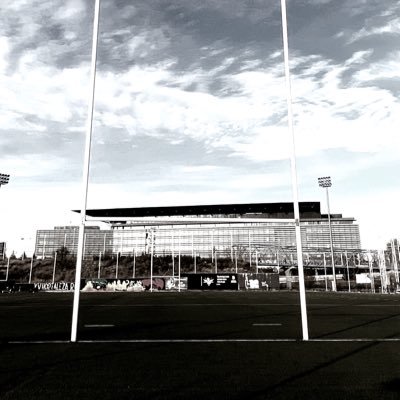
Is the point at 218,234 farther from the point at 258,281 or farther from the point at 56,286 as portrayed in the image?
the point at 56,286

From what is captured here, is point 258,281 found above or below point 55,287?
above

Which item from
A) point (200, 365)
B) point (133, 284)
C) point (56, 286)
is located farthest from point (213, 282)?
point (200, 365)

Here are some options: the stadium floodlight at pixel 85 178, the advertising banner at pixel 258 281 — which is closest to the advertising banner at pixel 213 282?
the advertising banner at pixel 258 281

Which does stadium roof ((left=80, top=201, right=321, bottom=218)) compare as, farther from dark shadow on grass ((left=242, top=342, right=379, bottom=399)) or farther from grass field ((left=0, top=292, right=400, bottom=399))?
dark shadow on grass ((left=242, top=342, right=379, bottom=399))

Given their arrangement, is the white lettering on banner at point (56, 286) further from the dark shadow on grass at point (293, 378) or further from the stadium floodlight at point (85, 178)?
the dark shadow on grass at point (293, 378)

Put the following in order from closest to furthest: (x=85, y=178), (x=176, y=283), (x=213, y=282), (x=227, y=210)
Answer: (x=85, y=178) < (x=213, y=282) < (x=176, y=283) < (x=227, y=210)

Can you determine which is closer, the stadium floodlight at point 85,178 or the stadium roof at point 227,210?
the stadium floodlight at point 85,178

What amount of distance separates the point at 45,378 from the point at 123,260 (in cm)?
5554

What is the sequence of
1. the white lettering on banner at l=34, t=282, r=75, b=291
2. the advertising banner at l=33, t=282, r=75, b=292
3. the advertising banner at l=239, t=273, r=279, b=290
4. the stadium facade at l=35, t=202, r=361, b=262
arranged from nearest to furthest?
the advertising banner at l=239, t=273, r=279, b=290
the advertising banner at l=33, t=282, r=75, b=292
the white lettering on banner at l=34, t=282, r=75, b=291
the stadium facade at l=35, t=202, r=361, b=262

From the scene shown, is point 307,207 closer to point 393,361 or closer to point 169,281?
point 169,281

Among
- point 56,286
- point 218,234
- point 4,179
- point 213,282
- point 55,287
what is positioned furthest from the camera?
point 218,234

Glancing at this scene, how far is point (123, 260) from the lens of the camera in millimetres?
57844

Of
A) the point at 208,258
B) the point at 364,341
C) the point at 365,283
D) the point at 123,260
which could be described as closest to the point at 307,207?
the point at 208,258

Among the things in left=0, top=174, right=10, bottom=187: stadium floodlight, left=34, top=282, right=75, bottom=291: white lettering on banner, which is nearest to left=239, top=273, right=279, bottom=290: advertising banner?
left=34, top=282, right=75, bottom=291: white lettering on banner
